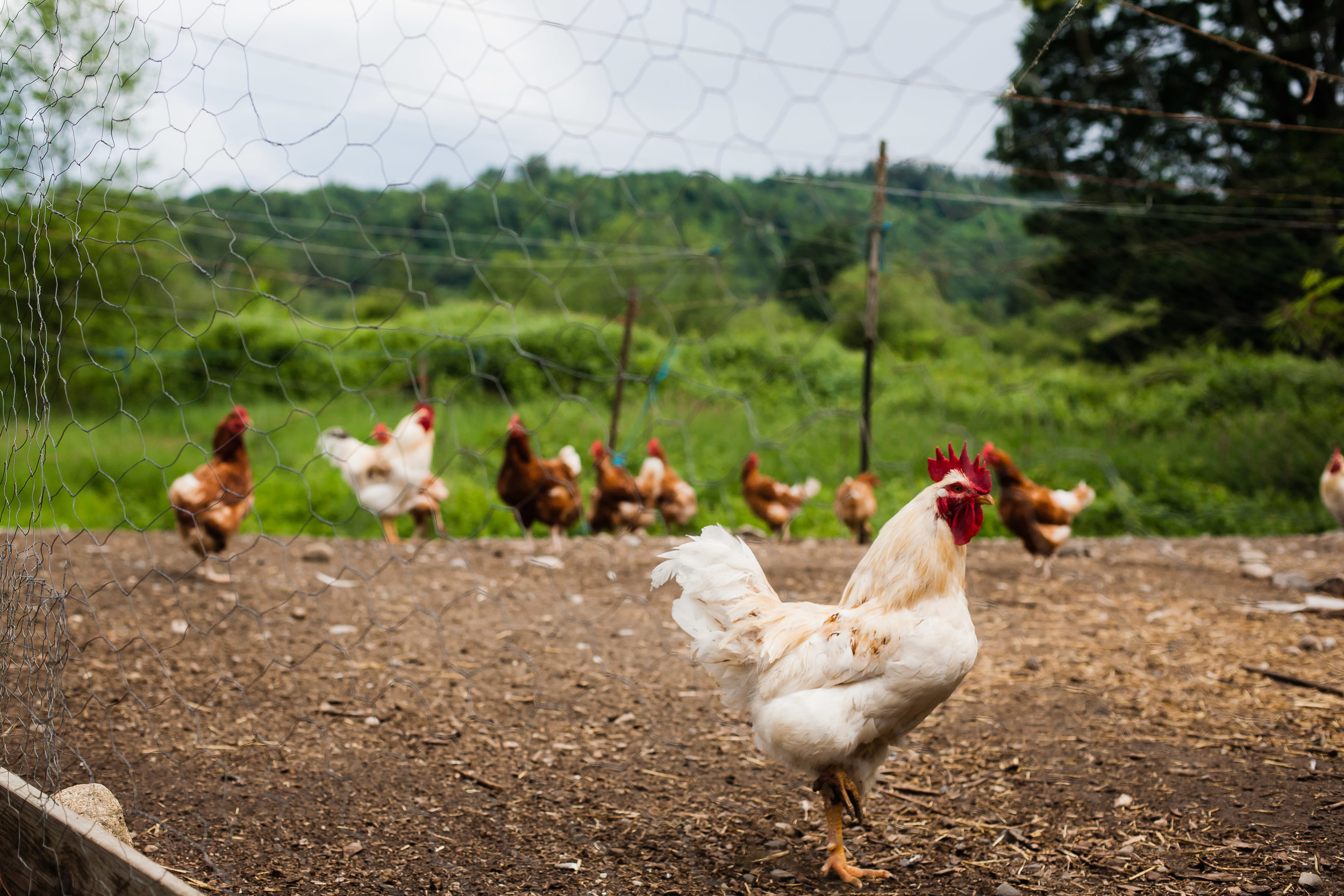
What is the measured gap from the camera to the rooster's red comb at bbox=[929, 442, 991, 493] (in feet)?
5.95

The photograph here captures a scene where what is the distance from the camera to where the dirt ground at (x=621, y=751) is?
1.86 metres

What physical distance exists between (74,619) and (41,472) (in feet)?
6.66

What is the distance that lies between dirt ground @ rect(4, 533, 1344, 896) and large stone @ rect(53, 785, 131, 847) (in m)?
0.14

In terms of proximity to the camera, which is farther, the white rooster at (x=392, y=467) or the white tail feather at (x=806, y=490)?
the white tail feather at (x=806, y=490)

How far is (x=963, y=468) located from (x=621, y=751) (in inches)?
52.1

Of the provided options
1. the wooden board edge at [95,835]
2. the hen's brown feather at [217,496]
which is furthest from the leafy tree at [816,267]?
the wooden board edge at [95,835]

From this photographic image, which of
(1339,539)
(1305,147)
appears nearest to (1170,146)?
(1305,147)

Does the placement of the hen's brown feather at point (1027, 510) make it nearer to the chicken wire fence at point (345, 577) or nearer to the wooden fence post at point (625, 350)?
the chicken wire fence at point (345, 577)

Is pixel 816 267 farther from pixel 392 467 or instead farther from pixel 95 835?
pixel 95 835

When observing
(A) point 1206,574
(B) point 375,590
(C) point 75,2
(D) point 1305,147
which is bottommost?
(B) point 375,590

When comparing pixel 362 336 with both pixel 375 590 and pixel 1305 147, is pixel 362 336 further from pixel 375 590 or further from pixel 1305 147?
pixel 1305 147

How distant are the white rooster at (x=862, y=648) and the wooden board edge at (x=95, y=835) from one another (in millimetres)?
1127

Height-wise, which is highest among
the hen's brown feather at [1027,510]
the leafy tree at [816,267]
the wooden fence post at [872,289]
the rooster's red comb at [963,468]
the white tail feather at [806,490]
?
the leafy tree at [816,267]

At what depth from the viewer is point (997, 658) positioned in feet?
10.6
